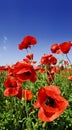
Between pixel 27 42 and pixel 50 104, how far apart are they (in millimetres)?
2118

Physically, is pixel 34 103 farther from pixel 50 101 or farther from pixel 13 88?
pixel 13 88

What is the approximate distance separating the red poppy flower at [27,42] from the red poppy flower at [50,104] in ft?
6.69

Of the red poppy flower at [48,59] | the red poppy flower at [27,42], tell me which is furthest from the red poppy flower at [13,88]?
the red poppy flower at [48,59]

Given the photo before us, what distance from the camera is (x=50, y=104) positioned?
2.37m

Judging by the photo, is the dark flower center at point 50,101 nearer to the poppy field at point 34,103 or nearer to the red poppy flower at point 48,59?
the poppy field at point 34,103

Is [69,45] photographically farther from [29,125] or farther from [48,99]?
[48,99]

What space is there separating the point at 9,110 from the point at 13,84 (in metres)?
0.62

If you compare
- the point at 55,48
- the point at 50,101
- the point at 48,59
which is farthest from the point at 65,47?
the point at 50,101

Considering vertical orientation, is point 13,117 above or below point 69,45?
below

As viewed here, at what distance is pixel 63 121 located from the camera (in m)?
3.79

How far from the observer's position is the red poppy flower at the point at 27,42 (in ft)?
14.2

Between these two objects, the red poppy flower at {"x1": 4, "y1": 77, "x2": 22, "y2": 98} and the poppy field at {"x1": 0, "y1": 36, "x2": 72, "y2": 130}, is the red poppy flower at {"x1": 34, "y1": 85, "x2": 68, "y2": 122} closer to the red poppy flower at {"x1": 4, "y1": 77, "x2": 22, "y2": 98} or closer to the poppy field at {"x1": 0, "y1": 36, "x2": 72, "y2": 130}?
the poppy field at {"x1": 0, "y1": 36, "x2": 72, "y2": 130}

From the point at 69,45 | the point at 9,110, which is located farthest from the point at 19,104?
the point at 69,45

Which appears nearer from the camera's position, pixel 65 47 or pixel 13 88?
pixel 13 88
